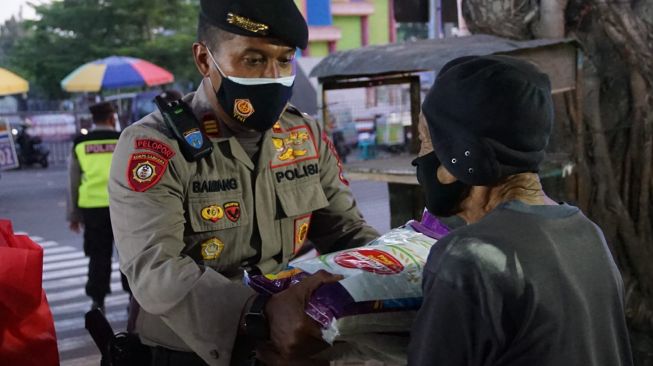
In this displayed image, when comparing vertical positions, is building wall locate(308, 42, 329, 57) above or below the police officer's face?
below

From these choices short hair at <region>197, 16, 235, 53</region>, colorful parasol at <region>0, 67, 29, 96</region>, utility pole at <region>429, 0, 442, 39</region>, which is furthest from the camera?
colorful parasol at <region>0, 67, 29, 96</region>

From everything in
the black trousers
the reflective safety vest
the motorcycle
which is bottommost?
the motorcycle

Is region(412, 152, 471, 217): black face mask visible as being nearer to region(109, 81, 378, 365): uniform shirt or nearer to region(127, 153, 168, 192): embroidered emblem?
region(109, 81, 378, 365): uniform shirt

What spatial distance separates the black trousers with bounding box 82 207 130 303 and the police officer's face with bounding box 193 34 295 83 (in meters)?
4.05

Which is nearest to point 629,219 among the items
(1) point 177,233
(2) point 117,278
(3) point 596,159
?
(3) point 596,159

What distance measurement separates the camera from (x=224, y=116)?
210 cm

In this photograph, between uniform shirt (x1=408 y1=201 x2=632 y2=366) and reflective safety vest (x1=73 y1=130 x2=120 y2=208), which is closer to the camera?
uniform shirt (x1=408 y1=201 x2=632 y2=366)

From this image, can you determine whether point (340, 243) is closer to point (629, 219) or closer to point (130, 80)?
point (629, 219)

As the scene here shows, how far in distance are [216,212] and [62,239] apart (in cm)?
886

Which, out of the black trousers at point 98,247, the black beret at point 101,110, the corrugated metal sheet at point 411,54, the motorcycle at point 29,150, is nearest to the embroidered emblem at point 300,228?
the corrugated metal sheet at point 411,54

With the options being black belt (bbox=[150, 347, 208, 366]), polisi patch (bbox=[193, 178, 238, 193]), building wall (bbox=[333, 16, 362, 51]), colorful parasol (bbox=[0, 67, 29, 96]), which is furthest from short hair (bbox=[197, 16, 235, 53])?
building wall (bbox=[333, 16, 362, 51])

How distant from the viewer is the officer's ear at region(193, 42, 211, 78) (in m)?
2.12

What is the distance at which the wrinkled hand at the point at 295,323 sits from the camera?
1.53 metres

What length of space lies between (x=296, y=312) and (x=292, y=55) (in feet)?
2.78
